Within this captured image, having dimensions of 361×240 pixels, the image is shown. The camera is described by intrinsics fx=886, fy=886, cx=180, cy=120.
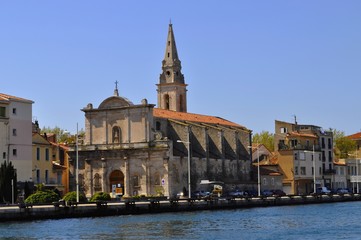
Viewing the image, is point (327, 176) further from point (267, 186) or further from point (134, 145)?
point (134, 145)

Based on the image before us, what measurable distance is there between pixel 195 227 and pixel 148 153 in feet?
153

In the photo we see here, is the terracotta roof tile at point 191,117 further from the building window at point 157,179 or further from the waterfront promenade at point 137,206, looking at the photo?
the waterfront promenade at point 137,206

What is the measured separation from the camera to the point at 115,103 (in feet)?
382

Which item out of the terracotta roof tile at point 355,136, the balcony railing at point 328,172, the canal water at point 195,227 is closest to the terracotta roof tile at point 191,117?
the balcony railing at point 328,172

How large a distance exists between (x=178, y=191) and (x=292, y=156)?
27896mm

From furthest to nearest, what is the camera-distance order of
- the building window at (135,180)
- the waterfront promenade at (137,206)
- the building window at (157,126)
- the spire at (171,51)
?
the spire at (171,51) → the building window at (157,126) → the building window at (135,180) → the waterfront promenade at (137,206)

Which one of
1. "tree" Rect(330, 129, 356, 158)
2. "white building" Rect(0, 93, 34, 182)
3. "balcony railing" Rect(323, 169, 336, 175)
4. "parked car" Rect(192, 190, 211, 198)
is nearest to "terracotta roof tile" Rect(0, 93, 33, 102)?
"white building" Rect(0, 93, 34, 182)

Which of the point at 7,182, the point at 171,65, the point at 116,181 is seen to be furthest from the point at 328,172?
the point at 7,182

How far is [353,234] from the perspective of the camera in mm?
59688

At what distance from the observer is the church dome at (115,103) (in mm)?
115294

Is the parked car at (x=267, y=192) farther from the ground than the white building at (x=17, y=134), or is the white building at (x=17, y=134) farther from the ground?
the white building at (x=17, y=134)

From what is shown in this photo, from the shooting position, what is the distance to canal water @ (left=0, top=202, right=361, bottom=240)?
58156mm

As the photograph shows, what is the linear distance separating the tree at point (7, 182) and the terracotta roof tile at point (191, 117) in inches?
1518

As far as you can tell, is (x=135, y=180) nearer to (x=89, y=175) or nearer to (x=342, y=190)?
(x=89, y=175)
